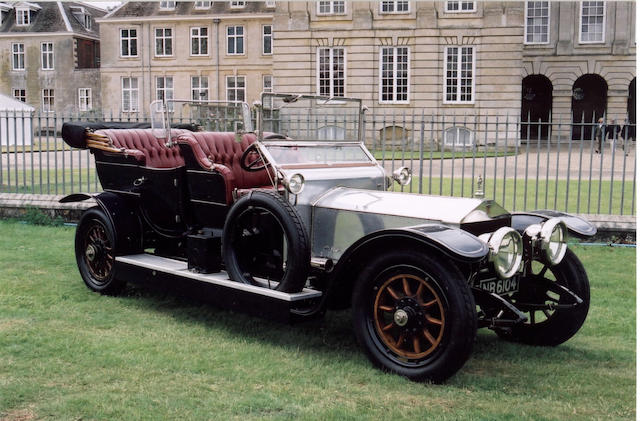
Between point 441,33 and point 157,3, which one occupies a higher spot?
point 157,3

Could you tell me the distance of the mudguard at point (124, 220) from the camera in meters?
6.86

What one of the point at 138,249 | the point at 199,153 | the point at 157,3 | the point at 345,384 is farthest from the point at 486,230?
the point at 157,3

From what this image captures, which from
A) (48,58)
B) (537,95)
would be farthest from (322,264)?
(48,58)

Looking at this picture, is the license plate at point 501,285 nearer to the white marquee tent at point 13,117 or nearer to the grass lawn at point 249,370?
the grass lawn at point 249,370

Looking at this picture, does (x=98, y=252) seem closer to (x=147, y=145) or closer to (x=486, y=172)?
(x=147, y=145)

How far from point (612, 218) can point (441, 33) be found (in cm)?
2363

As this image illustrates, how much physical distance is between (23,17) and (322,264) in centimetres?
5184

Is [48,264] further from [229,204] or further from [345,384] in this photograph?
[345,384]

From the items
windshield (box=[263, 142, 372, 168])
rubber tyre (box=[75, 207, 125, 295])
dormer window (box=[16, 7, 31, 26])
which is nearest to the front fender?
windshield (box=[263, 142, 372, 168])

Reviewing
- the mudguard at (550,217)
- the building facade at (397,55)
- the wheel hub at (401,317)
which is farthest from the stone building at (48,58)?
the wheel hub at (401,317)

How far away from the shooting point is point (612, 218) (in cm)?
980

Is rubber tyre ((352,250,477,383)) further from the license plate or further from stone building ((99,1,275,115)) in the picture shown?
stone building ((99,1,275,115))

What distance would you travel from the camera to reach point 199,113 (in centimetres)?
813

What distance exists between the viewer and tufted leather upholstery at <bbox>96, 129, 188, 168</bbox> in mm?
7266
